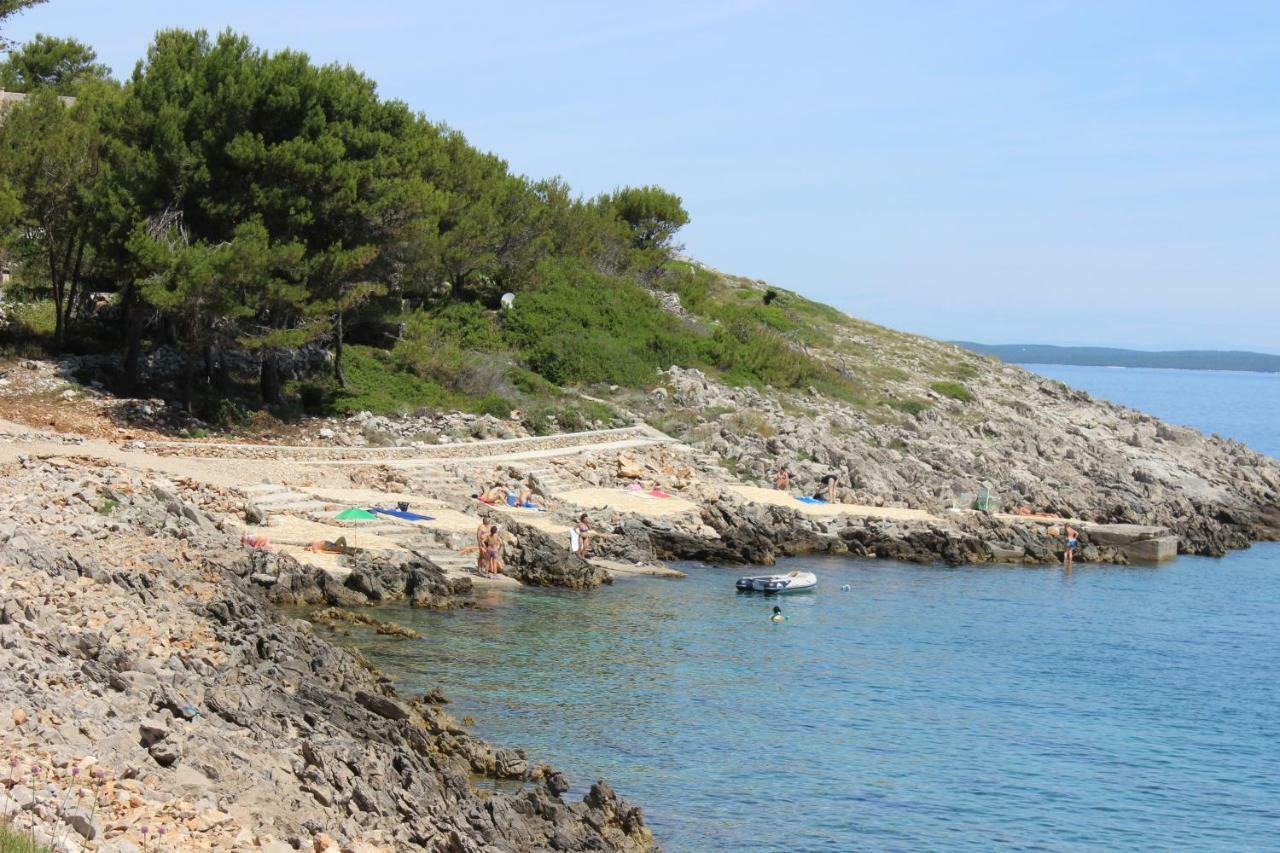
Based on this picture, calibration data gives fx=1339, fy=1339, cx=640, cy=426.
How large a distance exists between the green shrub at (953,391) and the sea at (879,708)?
32099 mm

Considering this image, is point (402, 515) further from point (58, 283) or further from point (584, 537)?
point (58, 283)

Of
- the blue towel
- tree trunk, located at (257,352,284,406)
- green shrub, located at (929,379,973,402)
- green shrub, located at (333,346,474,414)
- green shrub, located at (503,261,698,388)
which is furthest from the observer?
green shrub, located at (929,379,973,402)

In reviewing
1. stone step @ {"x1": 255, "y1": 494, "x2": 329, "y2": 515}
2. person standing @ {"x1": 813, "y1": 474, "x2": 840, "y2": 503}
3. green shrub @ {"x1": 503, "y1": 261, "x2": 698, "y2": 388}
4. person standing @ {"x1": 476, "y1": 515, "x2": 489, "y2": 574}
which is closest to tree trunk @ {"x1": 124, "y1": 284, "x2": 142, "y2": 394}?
stone step @ {"x1": 255, "y1": 494, "x2": 329, "y2": 515}

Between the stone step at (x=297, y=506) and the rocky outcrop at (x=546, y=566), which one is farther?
the rocky outcrop at (x=546, y=566)

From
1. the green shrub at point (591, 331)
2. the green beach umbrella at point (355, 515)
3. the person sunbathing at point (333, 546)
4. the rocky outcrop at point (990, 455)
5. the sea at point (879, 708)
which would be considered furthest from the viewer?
the green shrub at point (591, 331)

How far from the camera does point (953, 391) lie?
72.3 metres

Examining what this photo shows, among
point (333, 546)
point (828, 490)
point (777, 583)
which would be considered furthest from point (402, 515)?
point (828, 490)

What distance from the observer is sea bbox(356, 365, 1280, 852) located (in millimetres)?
20297

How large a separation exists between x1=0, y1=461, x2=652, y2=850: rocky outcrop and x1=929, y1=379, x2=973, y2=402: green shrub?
52.7m

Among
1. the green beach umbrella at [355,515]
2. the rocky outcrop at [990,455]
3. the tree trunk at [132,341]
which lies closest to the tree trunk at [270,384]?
the tree trunk at [132,341]

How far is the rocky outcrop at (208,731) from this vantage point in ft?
43.4

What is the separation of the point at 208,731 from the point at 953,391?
200 feet

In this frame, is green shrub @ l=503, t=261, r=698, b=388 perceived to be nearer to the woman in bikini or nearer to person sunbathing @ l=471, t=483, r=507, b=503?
person sunbathing @ l=471, t=483, r=507, b=503

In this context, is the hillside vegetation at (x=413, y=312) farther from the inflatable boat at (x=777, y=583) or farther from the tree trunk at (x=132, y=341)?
the inflatable boat at (x=777, y=583)
